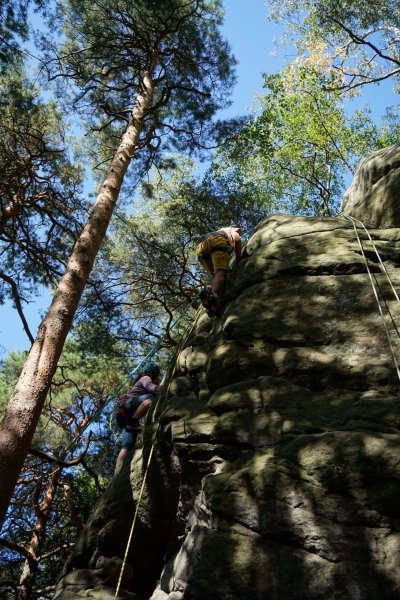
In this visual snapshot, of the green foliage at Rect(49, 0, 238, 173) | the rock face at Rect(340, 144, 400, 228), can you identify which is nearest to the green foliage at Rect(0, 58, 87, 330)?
the green foliage at Rect(49, 0, 238, 173)

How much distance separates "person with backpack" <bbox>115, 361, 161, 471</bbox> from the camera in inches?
218

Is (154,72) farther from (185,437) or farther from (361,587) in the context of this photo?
(361,587)

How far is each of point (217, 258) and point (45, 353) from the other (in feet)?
7.38

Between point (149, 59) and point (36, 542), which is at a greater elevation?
point (149, 59)

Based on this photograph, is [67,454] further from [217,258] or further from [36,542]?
[217,258]

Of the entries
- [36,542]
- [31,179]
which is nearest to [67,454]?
[36,542]

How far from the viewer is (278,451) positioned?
3.10m

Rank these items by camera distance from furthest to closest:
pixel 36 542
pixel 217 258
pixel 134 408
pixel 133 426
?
pixel 36 542 → pixel 134 408 → pixel 133 426 → pixel 217 258

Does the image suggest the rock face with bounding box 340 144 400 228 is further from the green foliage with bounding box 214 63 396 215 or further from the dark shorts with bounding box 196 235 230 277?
the green foliage with bounding box 214 63 396 215

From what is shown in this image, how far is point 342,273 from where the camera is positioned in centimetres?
447

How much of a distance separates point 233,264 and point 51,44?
7363mm

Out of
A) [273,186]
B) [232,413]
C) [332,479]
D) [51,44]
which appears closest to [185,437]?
[232,413]

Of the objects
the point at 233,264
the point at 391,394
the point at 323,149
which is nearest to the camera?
the point at 391,394

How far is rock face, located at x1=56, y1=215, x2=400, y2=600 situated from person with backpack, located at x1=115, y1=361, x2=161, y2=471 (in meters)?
0.83
